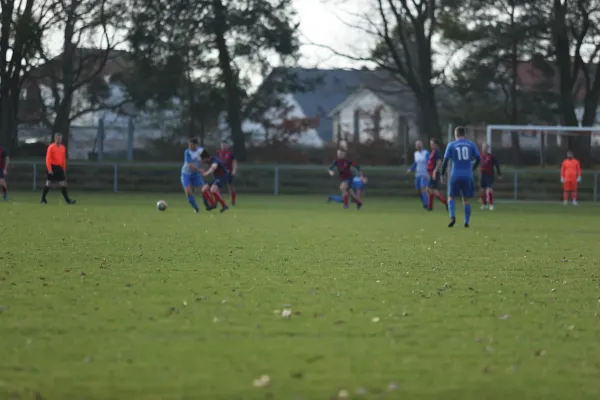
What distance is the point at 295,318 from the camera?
335 inches

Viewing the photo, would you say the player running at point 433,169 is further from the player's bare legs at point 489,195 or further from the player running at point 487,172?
the player's bare legs at point 489,195

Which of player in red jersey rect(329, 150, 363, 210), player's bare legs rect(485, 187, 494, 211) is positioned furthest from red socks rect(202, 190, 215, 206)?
player's bare legs rect(485, 187, 494, 211)

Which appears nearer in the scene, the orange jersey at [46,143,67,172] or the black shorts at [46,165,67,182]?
the orange jersey at [46,143,67,172]

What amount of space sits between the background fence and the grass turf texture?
27.6m

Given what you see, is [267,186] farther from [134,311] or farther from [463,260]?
[134,311]

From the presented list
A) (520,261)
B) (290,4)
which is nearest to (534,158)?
(290,4)

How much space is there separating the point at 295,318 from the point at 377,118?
5699cm

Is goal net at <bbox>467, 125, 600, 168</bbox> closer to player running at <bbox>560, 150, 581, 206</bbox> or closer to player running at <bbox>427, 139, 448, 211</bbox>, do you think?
player running at <bbox>560, 150, 581, 206</bbox>

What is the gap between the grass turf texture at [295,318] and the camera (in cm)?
617

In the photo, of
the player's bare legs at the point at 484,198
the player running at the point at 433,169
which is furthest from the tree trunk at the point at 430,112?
the player running at the point at 433,169

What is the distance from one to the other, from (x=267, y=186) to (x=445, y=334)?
38.4 meters

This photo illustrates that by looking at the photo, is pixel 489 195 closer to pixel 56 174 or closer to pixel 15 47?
pixel 56 174

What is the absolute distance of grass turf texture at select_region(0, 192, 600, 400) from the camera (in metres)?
6.17

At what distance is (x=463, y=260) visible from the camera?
560 inches
